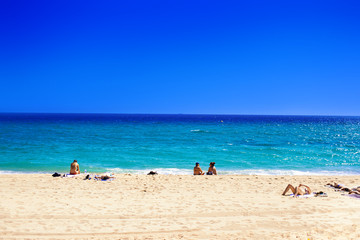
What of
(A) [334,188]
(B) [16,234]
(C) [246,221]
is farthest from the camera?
(A) [334,188]

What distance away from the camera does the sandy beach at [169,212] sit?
23.0 feet

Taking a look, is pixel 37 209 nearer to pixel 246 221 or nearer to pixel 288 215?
pixel 246 221

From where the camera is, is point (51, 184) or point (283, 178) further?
point (283, 178)

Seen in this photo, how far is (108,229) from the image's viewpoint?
7.17 metres

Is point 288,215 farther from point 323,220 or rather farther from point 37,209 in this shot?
point 37,209

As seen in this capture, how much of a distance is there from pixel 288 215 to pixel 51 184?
11.1m

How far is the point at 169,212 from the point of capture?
857cm

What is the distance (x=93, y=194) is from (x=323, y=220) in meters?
8.90

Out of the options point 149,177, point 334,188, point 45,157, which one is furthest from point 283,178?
point 45,157

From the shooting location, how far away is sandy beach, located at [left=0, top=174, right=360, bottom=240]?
23.0ft

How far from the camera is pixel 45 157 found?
22250 mm

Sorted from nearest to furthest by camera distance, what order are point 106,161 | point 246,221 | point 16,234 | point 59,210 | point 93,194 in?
point 16,234 → point 246,221 → point 59,210 → point 93,194 → point 106,161

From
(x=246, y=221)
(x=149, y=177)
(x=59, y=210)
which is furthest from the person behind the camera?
(x=149, y=177)

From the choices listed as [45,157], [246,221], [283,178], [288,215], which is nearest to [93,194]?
[246,221]
